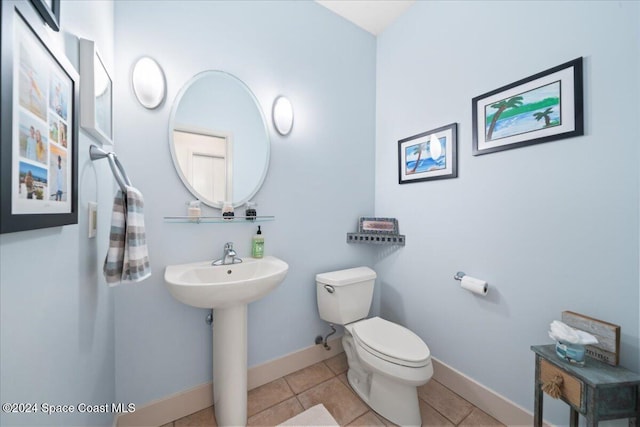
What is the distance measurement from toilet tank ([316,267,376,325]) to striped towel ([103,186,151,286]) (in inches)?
43.4

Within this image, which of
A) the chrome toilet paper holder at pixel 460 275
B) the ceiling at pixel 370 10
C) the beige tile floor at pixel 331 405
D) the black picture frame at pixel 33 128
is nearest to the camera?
the black picture frame at pixel 33 128

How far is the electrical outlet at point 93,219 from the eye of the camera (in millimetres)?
855

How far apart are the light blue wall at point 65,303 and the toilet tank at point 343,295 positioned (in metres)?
1.16

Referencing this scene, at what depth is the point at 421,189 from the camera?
173cm

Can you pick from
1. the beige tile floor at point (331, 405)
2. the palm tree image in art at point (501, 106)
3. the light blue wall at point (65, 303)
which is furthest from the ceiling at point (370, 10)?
the beige tile floor at point (331, 405)

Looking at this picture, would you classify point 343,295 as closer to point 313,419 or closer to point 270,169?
point 313,419

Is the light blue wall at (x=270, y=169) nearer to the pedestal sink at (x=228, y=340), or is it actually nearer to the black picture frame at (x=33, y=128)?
the pedestal sink at (x=228, y=340)

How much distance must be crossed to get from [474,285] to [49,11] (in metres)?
1.91

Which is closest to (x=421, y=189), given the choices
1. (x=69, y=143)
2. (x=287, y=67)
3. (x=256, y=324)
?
(x=287, y=67)

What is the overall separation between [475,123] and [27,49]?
1.80 meters

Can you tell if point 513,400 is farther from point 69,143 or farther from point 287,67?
point 287,67

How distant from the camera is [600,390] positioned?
0.84 m

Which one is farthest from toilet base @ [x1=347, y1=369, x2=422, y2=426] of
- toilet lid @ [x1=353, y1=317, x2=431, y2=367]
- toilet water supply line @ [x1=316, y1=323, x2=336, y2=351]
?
toilet water supply line @ [x1=316, y1=323, x2=336, y2=351]

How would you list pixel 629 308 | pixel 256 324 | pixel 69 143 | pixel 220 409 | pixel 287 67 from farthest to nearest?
pixel 287 67 < pixel 256 324 < pixel 220 409 < pixel 629 308 < pixel 69 143
